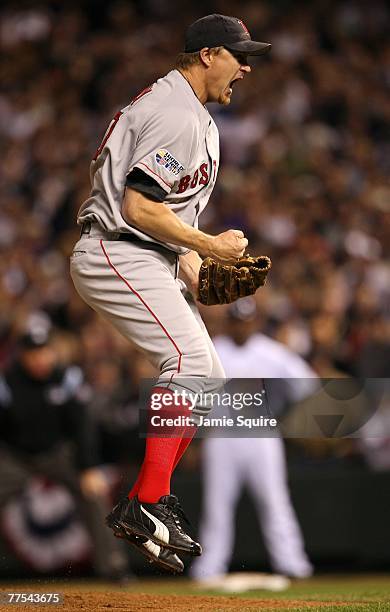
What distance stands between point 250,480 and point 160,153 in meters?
3.81

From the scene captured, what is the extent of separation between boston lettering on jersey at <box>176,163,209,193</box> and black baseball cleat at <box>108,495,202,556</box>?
1.16m

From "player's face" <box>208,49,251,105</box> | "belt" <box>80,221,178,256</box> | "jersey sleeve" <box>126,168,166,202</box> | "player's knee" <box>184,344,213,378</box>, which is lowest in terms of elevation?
"player's knee" <box>184,344,213,378</box>

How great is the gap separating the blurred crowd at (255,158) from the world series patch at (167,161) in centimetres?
400

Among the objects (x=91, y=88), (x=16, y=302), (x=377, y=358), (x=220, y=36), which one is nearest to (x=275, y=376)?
(x=377, y=358)

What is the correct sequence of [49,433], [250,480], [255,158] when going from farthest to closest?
[255,158] → [250,480] → [49,433]

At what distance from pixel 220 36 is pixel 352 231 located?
19.7 ft

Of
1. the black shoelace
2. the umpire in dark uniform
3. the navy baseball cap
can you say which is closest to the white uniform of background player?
the umpire in dark uniform

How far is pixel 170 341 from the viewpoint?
4133mm

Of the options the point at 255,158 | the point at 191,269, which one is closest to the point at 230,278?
the point at 191,269

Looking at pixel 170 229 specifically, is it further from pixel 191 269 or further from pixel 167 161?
pixel 191 269

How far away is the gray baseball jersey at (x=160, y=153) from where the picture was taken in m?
4.05

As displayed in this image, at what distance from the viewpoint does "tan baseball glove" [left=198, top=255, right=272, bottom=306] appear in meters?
4.26

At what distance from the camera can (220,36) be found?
4281mm

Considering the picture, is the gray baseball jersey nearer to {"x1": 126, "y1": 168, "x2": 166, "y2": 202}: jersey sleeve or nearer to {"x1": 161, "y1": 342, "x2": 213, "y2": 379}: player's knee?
{"x1": 126, "y1": 168, "x2": 166, "y2": 202}: jersey sleeve
